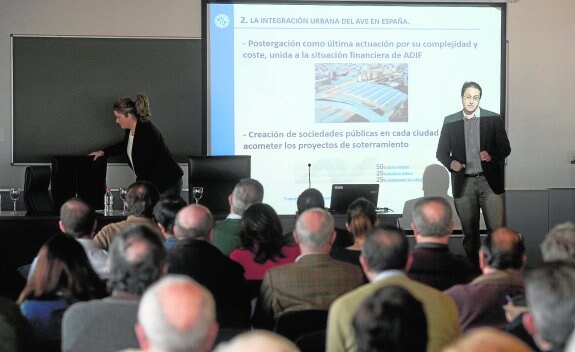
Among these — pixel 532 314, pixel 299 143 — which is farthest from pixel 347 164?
pixel 532 314

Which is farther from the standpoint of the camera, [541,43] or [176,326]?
[541,43]

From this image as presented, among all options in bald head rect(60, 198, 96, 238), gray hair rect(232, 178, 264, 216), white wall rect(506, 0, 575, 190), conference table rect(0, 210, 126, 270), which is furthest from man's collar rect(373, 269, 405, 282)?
white wall rect(506, 0, 575, 190)

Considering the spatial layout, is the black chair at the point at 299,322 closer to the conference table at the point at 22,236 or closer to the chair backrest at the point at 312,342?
the chair backrest at the point at 312,342

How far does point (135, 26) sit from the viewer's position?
8094 mm

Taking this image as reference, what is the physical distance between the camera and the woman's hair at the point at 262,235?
4.29 meters

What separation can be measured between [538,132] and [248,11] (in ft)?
10.8

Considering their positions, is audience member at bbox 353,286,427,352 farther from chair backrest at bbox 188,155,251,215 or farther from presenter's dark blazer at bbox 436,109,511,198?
presenter's dark blazer at bbox 436,109,511,198

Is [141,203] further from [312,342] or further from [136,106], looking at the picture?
[136,106]

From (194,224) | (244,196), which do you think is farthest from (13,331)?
(244,196)

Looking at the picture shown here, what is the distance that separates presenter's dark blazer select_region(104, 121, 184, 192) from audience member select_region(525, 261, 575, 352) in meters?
5.48

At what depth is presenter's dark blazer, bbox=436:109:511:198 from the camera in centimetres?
741

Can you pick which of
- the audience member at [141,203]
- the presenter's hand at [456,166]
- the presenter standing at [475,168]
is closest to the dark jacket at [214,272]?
the audience member at [141,203]

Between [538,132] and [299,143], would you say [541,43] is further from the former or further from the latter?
[299,143]

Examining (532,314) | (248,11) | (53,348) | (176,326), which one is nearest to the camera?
(176,326)
